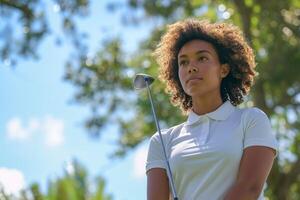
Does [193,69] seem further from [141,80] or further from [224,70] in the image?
[141,80]

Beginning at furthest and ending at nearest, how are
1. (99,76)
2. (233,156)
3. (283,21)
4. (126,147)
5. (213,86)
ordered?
1. (126,147)
2. (99,76)
3. (283,21)
4. (213,86)
5. (233,156)

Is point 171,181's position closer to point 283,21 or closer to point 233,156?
point 233,156

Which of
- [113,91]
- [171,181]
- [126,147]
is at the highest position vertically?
[113,91]

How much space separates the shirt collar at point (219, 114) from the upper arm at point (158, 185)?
0.92 feet

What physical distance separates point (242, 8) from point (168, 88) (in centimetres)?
1267

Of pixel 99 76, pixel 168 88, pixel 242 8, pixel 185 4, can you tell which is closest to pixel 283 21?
pixel 242 8

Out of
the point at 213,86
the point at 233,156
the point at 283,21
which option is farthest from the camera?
the point at 283,21

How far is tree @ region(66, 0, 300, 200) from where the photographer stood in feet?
53.8

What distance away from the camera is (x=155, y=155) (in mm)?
3549

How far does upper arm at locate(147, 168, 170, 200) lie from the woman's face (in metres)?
0.40

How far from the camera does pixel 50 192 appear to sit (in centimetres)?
378

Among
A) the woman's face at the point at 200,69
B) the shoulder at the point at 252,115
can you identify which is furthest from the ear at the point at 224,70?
the shoulder at the point at 252,115

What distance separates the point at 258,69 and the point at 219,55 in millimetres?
12546

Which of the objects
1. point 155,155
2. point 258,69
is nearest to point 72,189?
point 155,155
